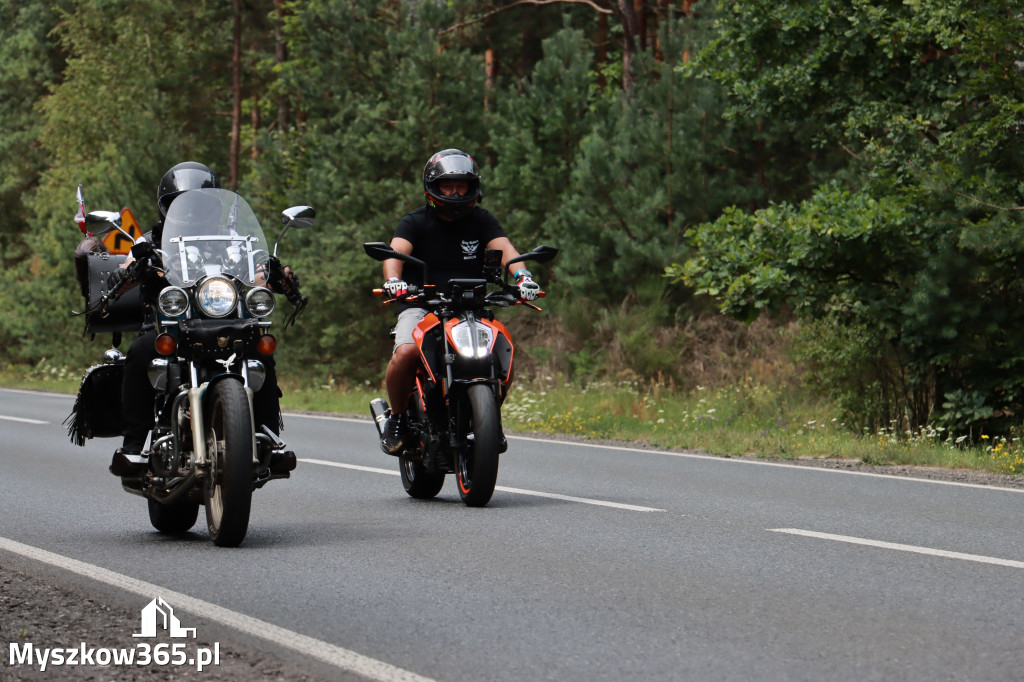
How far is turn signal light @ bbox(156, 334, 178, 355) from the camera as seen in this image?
743 centimetres

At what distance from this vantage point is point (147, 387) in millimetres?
7953

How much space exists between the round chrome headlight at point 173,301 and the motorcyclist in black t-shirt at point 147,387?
0.27 m

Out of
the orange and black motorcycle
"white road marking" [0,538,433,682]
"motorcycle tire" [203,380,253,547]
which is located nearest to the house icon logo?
"white road marking" [0,538,433,682]

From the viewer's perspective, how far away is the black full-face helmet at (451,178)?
9.43m

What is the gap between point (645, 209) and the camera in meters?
22.3

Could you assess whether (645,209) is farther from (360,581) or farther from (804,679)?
(804,679)

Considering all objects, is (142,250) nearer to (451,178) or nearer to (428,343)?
(428,343)

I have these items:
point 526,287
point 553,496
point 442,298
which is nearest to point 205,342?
point 442,298

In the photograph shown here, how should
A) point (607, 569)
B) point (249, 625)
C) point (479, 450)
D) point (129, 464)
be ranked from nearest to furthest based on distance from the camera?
point (249, 625), point (607, 569), point (129, 464), point (479, 450)

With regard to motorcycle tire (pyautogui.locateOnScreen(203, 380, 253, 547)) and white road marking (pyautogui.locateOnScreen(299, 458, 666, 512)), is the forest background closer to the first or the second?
white road marking (pyautogui.locateOnScreen(299, 458, 666, 512))

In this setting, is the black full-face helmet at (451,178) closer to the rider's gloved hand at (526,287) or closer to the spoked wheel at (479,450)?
the rider's gloved hand at (526,287)

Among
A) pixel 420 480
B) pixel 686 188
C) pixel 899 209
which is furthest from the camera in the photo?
pixel 686 188

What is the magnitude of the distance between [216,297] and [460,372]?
2075mm

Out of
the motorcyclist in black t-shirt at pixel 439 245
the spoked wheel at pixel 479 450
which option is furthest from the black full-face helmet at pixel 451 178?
the spoked wheel at pixel 479 450
